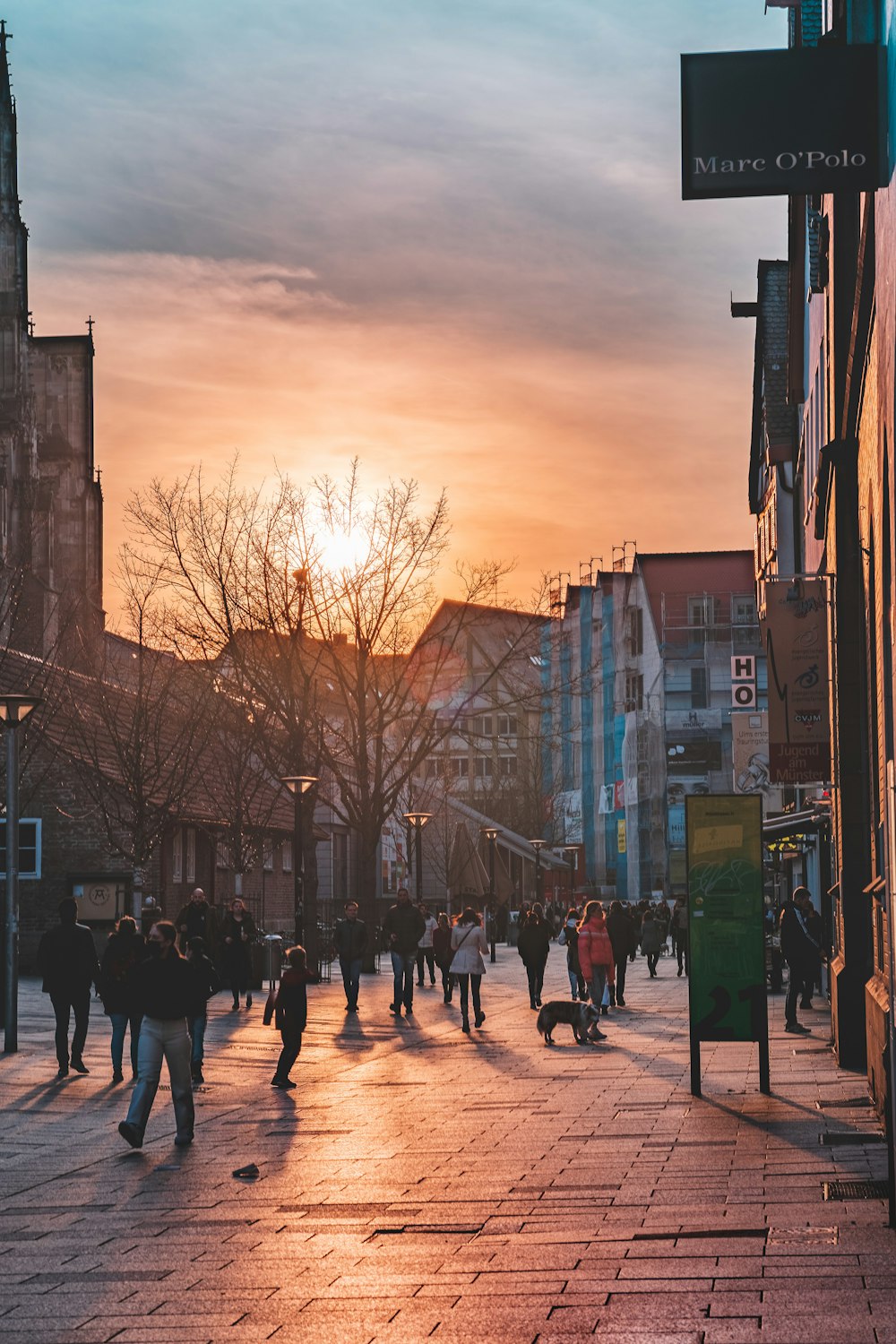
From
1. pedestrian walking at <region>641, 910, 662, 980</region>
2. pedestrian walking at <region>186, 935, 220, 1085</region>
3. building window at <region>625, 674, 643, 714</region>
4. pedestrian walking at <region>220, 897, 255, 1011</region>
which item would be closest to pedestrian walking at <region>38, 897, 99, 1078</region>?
pedestrian walking at <region>186, 935, 220, 1085</region>

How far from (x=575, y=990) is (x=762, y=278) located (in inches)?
828

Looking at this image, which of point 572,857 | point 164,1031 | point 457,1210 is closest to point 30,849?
point 164,1031

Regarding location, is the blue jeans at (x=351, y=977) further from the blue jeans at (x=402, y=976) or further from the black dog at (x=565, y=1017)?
the black dog at (x=565, y=1017)

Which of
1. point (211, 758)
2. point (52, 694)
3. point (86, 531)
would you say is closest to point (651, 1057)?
point (52, 694)

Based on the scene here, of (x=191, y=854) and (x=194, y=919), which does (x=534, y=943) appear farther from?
(x=191, y=854)

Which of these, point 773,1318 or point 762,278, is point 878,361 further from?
point 762,278

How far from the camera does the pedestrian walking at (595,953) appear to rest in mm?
24422

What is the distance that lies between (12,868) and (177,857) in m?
24.3

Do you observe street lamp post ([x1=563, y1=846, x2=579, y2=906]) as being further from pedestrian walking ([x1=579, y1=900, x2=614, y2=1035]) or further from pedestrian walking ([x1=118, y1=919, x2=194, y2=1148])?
pedestrian walking ([x1=118, y1=919, x2=194, y2=1148])

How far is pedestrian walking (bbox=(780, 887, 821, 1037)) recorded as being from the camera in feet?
75.9

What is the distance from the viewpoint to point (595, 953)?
24.8m

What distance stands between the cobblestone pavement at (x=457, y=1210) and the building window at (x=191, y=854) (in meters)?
27.2

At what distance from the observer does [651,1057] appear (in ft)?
65.3

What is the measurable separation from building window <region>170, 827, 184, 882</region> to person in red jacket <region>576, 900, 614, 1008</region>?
67.5 feet
